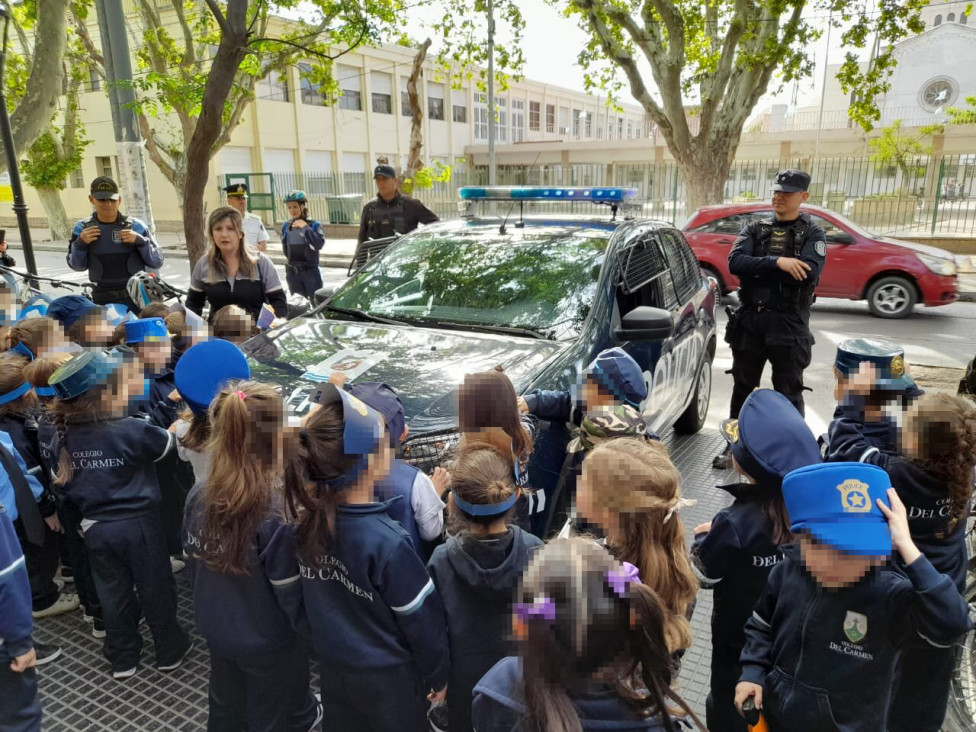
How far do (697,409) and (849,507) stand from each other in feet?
13.1

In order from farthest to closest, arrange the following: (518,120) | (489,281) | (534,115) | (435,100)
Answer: (534,115), (518,120), (435,100), (489,281)

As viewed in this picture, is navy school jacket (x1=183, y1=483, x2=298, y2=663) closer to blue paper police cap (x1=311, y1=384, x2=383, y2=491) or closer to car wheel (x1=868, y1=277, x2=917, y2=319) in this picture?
blue paper police cap (x1=311, y1=384, x2=383, y2=491)

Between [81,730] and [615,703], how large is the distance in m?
2.31

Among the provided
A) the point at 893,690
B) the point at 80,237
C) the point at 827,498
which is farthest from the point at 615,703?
the point at 80,237

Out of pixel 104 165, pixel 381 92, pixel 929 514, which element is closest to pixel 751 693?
pixel 929 514

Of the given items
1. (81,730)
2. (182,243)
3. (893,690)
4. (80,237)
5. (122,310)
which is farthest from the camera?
(182,243)

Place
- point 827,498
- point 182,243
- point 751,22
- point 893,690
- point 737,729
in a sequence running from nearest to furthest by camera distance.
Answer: point 827,498 < point 893,690 < point 737,729 < point 751,22 < point 182,243

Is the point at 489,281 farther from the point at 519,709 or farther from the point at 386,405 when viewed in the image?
the point at 519,709

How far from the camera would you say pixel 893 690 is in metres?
1.94

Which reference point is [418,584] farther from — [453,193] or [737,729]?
[453,193]

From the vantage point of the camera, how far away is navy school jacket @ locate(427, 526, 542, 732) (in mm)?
1878

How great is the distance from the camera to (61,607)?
3438 millimetres

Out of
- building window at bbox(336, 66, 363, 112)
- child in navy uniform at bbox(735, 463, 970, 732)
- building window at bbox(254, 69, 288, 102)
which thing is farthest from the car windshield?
building window at bbox(336, 66, 363, 112)

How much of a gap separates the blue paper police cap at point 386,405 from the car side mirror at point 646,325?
1.82m
